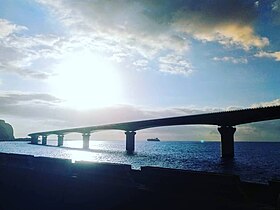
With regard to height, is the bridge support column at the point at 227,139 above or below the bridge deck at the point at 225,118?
below

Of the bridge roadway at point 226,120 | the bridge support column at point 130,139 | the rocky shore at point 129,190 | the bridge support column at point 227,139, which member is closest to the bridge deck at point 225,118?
the bridge roadway at point 226,120

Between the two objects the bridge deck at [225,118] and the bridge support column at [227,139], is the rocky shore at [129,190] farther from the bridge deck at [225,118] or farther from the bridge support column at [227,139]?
the bridge support column at [227,139]

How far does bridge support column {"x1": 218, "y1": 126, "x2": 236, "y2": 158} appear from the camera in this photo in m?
110

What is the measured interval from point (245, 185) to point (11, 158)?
21.8 metres

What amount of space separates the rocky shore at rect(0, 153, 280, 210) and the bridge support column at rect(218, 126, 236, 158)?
97.5m

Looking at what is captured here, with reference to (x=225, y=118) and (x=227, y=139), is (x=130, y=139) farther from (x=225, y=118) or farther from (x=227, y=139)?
(x=225, y=118)

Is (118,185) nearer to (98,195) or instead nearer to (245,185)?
(98,195)

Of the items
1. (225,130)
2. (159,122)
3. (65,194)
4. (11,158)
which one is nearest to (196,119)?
(225,130)

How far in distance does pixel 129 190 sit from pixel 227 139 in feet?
339

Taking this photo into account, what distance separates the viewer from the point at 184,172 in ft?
43.2

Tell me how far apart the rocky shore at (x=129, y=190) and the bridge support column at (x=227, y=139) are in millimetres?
97454

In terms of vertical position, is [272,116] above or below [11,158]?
above

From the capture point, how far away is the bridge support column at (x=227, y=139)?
10950cm

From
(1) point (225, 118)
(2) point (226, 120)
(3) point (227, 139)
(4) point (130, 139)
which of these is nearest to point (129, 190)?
(1) point (225, 118)
